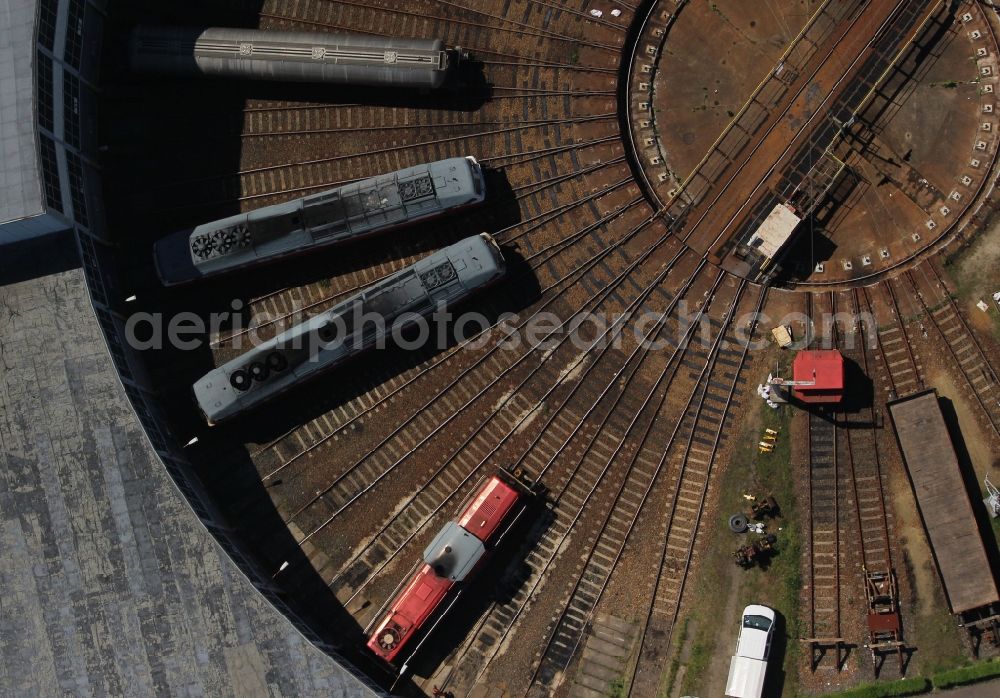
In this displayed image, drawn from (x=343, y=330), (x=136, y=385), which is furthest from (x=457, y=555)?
(x=136, y=385)

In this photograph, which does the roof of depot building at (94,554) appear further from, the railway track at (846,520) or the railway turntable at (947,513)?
the railway turntable at (947,513)

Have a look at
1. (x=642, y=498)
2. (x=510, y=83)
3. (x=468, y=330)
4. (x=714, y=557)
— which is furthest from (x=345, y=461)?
(x=510, y=83)

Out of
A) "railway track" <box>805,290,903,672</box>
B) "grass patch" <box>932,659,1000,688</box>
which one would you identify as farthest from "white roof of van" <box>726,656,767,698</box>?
"grass patch" <box>932,659,1000,688</box>

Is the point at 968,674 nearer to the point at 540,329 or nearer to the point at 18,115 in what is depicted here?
the point at 540,329

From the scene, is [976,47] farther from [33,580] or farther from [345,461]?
[33,580]

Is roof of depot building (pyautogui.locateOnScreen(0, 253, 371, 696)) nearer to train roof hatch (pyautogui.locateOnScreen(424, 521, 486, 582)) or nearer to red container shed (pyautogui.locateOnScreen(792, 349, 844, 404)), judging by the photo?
train roof hatch (pyautogui.locateOnScreen(424, 521, 486, 582))

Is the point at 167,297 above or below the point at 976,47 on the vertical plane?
below

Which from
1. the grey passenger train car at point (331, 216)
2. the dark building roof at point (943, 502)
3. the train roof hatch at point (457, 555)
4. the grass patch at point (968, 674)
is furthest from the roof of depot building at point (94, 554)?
the dark building roof at point (943, 502)
